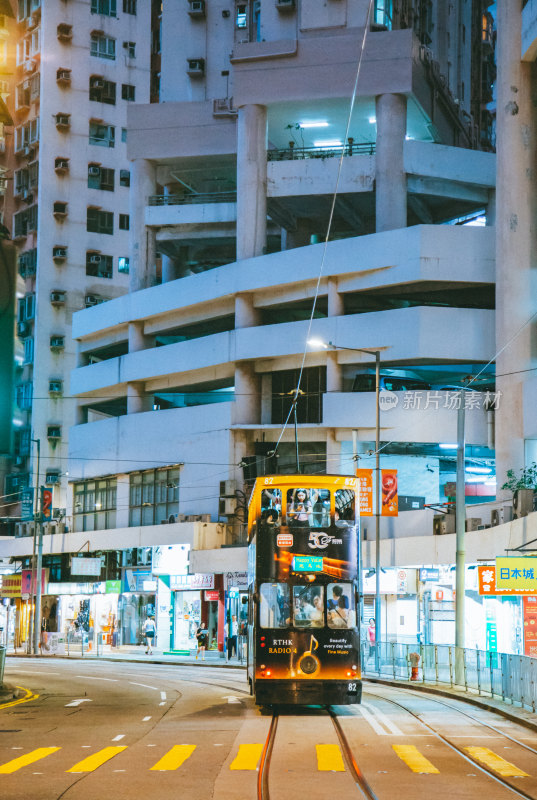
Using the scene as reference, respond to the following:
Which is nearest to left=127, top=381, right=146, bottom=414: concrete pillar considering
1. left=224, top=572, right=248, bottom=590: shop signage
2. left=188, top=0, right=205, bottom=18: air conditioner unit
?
left=224, top=572, right=248, bottom=590: shop signage

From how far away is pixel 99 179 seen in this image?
94625 mm

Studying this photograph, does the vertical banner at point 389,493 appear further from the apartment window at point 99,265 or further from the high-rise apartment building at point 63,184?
the apartment window at point 99,265

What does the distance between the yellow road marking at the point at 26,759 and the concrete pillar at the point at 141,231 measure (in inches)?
2111

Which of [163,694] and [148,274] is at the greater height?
[148,274]

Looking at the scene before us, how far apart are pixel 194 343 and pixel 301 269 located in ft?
27.9

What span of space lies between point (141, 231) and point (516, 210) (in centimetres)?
2754

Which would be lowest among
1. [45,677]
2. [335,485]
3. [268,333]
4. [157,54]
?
[45,677]

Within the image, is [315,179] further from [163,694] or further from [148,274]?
[163,694]

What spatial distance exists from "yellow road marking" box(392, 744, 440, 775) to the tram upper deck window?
19.3 feet

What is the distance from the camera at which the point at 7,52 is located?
13258 mm

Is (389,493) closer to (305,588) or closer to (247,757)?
(305,588)

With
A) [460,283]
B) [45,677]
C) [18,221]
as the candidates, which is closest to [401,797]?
[45,677]

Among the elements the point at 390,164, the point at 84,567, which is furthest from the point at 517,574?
the point at 84,567

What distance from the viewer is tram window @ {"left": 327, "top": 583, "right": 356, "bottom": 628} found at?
76.8ft
